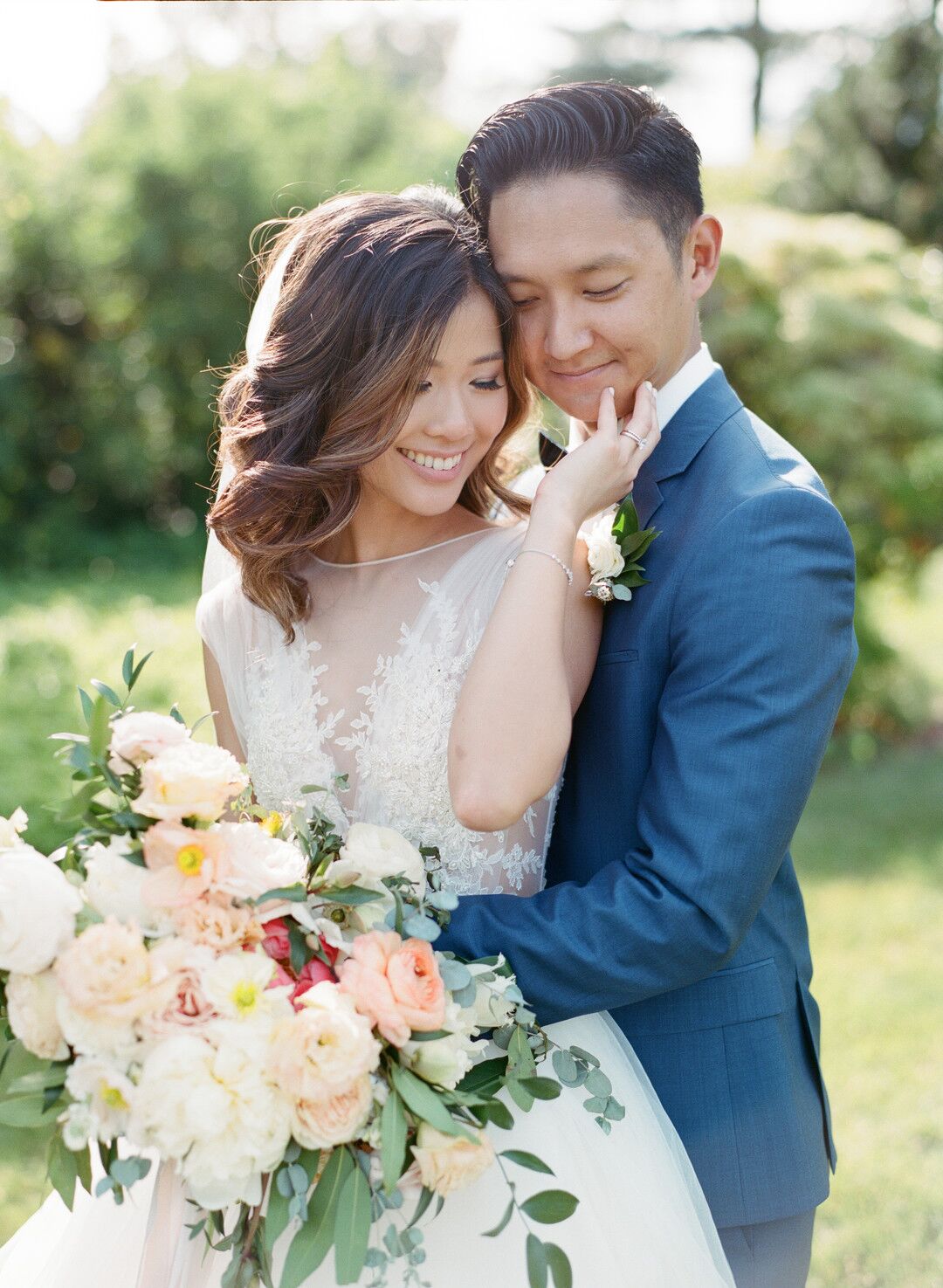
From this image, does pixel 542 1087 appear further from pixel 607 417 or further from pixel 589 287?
pixel 589 287

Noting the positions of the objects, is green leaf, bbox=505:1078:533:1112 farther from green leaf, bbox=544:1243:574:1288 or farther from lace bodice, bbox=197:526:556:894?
lace bodice, bbox=197:526:556:894

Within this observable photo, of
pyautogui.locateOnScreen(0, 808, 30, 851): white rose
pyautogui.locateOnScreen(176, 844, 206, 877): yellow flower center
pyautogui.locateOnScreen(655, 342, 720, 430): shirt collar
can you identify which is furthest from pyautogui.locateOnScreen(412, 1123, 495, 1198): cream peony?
pyautogui.locateOnScreen(655, 342, 720, 430): shirt collar

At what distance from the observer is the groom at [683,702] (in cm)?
208

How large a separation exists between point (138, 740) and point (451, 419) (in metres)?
0.89

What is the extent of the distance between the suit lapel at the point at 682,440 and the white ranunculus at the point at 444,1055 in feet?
3.18

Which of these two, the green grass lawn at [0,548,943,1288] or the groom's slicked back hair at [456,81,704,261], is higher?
the groom's slicked back hair at [456,81,704,261]

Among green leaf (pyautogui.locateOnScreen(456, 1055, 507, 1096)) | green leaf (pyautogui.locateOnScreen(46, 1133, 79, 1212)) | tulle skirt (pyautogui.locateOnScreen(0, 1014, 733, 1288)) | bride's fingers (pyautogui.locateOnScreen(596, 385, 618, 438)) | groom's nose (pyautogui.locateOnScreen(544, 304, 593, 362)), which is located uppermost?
groom's nose (pyautogui.locateOnScreen(544, 304, 593, 362))

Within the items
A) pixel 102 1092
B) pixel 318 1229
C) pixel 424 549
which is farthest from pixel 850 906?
pixel 102 1092

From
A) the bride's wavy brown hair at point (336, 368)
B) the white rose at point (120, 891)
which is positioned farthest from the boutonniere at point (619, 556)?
the white rose at point (120, 891)

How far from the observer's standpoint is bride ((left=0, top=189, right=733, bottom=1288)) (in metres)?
2.15

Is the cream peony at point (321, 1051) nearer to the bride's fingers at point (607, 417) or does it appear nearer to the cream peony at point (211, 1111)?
the cream peony at point (211, 1111)

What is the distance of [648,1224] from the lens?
2.18 metres

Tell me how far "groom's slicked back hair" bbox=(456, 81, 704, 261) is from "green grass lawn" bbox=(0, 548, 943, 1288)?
9.82 feet

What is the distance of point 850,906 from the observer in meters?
7.16
